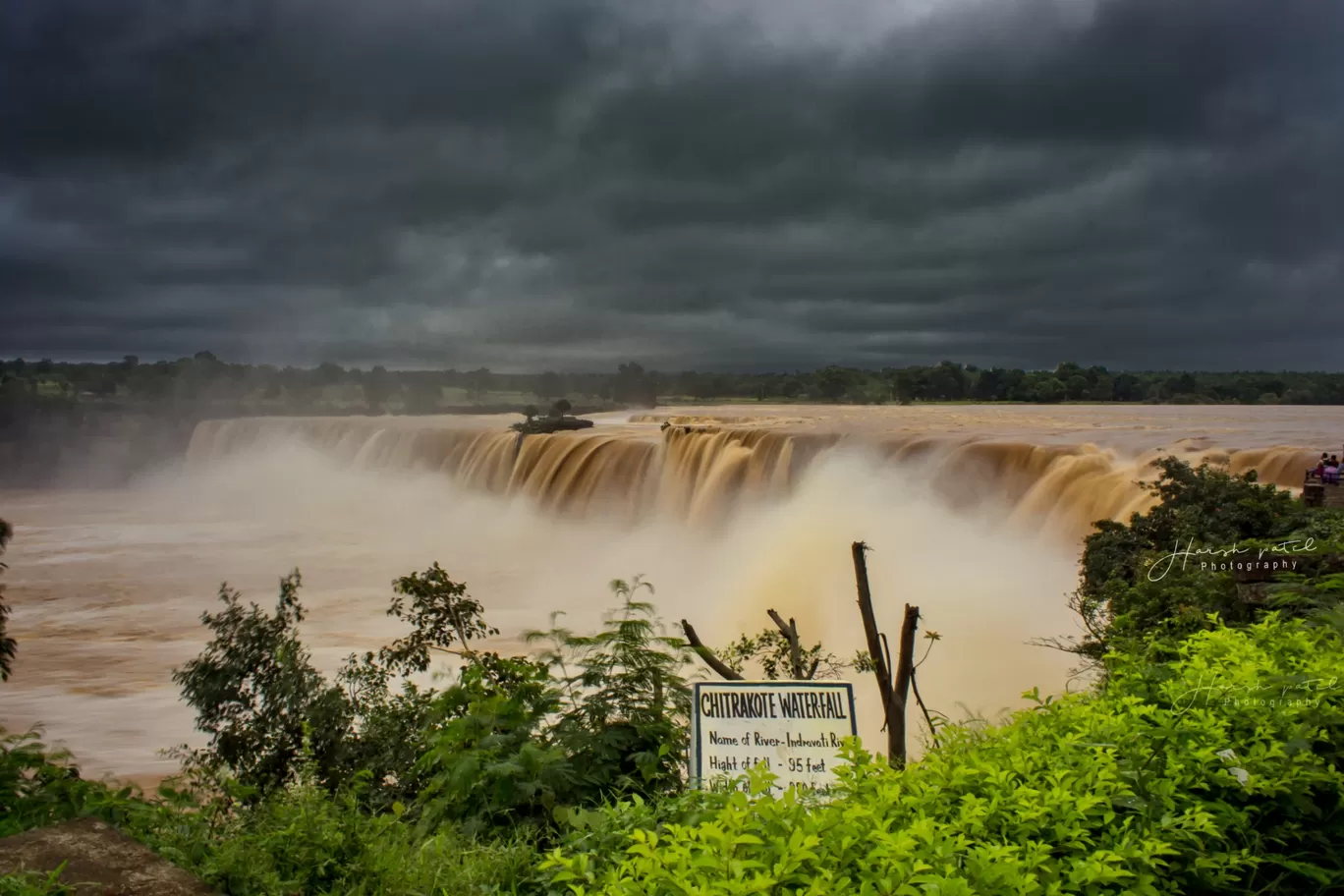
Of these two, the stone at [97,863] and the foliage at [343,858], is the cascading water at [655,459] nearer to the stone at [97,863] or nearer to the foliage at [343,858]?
the foliage at [343,858]

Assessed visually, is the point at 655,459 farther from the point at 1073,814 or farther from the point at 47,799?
the point at 1073,814

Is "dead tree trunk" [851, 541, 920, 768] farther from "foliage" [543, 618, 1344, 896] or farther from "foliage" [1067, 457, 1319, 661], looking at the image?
"foliage" [1067, 457, 1319, 661]

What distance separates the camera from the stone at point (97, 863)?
245 centimetres

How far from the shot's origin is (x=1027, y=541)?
9.01 m

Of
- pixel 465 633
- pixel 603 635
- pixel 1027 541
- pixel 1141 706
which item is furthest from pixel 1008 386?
pixel 1141 706

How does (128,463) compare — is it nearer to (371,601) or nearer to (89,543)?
(89,543)

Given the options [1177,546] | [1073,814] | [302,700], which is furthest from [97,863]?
[1177,546]

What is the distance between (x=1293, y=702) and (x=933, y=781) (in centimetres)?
99

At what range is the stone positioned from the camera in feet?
8.04

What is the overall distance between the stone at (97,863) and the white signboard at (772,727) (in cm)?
136

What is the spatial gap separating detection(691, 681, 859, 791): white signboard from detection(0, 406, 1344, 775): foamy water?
4.89 metres

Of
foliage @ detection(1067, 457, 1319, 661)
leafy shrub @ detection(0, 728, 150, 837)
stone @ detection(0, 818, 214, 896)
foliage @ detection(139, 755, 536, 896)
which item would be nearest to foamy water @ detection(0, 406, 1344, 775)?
foliage @ detection(1067, 457, 1319, 661)

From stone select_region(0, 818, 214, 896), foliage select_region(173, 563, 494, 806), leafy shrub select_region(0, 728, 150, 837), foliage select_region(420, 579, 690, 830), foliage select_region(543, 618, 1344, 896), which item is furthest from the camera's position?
foliage select_region(173, 563, 494, 806)

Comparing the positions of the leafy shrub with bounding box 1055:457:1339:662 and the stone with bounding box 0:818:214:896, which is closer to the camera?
the stone with bounding box 0:818:214:896
